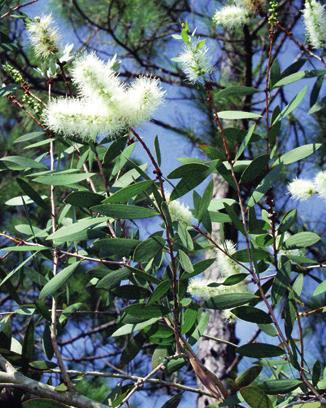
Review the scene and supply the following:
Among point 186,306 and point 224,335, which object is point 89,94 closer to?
point 186,306

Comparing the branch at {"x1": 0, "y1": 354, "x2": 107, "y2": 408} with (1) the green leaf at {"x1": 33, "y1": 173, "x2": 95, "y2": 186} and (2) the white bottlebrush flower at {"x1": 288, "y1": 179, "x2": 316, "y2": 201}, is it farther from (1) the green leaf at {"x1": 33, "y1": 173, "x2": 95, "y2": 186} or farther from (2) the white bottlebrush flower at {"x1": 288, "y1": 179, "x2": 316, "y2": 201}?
(2) the white bottlebrush flower at {"x1": 288, "y1": 179, "x2": 316, "y2": 201}

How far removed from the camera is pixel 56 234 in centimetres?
103

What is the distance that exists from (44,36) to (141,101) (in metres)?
0.34

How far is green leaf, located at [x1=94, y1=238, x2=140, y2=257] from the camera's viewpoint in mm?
994

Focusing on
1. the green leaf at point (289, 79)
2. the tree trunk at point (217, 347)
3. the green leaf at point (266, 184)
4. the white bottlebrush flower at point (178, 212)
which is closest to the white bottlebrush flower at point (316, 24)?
the green leaf at point (289, 79)

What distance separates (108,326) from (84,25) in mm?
1593

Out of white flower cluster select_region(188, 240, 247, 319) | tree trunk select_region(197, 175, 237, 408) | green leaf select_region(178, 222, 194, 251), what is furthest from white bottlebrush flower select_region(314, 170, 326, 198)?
tree trunk select_region(197, 175, 237, 408)

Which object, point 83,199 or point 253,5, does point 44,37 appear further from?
point 253,5

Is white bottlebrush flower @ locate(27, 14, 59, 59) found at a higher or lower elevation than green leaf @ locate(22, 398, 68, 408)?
higher

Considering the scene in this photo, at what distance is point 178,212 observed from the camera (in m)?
1.03

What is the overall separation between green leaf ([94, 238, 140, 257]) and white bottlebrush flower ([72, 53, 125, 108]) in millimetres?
183

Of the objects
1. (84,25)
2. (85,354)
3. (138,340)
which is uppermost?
(84,25)

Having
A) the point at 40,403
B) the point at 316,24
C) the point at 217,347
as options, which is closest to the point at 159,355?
the point at 40,403

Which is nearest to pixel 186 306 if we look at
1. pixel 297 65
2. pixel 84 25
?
pixel 297 65
